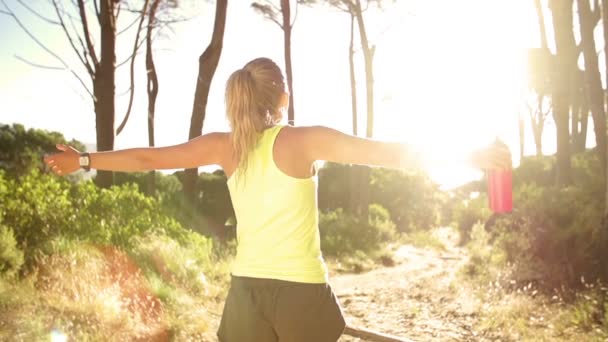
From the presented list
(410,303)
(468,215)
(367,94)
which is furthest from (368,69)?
(410,303)

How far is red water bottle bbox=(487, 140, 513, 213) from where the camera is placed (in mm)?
2257

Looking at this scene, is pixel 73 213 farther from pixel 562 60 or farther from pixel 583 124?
pixel 583 124

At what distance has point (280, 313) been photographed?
2.08 metres

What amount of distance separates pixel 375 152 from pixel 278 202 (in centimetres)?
41

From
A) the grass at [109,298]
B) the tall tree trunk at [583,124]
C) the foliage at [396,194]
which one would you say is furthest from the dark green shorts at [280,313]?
the tall tree trunk at [583,124]

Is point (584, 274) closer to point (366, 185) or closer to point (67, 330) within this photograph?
point (67, 330)

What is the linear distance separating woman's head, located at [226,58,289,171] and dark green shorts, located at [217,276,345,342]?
480 mm

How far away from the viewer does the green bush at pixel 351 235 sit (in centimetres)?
1408

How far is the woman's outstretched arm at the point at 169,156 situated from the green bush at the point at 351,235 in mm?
11227

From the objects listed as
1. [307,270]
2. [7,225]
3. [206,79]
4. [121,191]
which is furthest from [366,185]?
[307,270]

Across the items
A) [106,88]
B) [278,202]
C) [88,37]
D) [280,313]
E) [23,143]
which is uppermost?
[88,37]

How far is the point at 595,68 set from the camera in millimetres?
11477

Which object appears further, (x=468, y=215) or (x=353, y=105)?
(x=353, y=105)

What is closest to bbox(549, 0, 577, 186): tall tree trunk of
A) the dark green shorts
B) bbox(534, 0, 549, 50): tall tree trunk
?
bbox(534, 0, 549, 50): tall tree trunk
